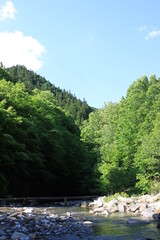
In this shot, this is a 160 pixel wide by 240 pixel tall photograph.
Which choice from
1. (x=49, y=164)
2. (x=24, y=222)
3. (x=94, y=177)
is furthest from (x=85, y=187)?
(x=24, y=222)

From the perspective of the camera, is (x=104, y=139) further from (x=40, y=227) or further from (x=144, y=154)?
(x=40, y=227)

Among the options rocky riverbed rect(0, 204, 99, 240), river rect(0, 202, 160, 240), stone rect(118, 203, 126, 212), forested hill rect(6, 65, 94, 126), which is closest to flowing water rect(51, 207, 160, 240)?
river rect(0, 202, 160, 240)

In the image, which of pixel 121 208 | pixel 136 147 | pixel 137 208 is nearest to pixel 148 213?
pixel 137 208

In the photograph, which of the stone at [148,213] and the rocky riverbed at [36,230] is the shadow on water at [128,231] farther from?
the stone at [148,213]

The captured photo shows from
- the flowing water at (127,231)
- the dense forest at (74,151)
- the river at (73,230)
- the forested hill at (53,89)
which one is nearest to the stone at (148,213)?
the flowing water at (127,231)

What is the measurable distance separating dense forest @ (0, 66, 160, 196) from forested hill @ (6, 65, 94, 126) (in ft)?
177

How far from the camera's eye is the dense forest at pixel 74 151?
26719 mm

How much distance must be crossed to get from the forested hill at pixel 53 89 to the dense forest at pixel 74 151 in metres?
54.0

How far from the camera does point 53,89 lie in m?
146

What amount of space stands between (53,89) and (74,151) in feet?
346

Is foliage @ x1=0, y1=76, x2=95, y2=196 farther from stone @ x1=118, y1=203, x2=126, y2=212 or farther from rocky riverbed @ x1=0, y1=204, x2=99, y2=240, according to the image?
rocky riverbed @ x1=0, y1=204, x2=99, y2=240

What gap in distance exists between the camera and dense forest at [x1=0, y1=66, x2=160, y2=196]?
87.7 feet

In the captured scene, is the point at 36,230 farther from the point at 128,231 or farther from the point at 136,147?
the point at 136,147

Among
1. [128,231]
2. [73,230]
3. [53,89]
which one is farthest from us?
[53,89]
